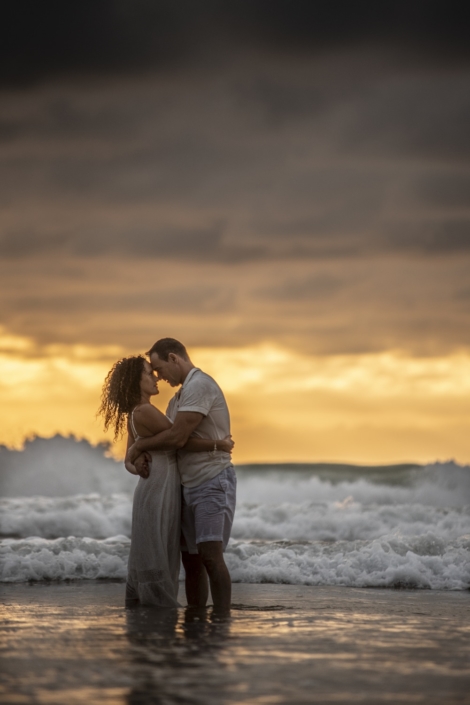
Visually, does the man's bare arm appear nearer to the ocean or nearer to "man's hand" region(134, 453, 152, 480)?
"man's hand" region(134, 453, 152, 480)

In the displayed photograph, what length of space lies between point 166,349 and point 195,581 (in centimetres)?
175

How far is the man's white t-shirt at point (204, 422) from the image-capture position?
6.74 m

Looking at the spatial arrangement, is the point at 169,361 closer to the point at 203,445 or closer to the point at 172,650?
the point at 203,445

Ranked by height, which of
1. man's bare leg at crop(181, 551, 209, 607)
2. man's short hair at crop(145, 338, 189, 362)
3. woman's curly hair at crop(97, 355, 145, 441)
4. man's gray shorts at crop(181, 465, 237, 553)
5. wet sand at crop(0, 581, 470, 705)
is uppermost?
man's short hair at crop(145, 338, 189, 362)

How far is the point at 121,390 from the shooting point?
23.0 ft

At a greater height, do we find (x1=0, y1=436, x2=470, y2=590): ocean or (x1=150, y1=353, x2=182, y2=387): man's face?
(x1=150, y1=353, x2=182, y2=387): man's face

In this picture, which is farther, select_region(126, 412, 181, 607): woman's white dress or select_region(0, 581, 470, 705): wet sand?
select_region(126, 412, 181, 607): woman's white dress

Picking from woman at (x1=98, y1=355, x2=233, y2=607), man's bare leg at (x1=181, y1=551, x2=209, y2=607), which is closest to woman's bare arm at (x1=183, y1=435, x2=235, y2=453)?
woman at (x1=98, y1=355, x2=233, y2=607)

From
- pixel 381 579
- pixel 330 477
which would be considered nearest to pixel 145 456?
pixel 381 579

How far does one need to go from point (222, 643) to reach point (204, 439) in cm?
167

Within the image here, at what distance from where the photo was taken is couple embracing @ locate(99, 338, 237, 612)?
22.1ft

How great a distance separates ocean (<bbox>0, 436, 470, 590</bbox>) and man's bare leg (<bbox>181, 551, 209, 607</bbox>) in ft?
10.2

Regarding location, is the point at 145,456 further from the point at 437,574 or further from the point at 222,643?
the point at 437,574

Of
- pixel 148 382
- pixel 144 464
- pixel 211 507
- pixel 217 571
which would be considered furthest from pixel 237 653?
pixel 148 382
